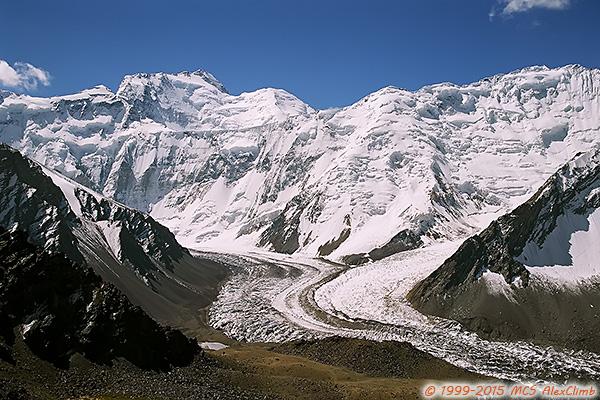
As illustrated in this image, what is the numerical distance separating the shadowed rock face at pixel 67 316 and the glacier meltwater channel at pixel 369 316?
4185 cm

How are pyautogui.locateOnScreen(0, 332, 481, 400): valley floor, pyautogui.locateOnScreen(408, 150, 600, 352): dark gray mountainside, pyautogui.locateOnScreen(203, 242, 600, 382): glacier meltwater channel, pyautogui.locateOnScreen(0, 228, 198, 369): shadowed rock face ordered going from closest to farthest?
pyautogui.locateOnScreen(0, 332, 481, 400): valley floor
pyautogui.locateOnScreen(0, 228, 198, 369): shadowed rock face
pyautogui.locateOnScreen(203, 242, 600, 382): glacier meltwater channel
pyautogui.locateOnScreen(408, 150, 600, 352): dark gray mountainside

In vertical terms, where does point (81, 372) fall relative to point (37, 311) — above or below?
below

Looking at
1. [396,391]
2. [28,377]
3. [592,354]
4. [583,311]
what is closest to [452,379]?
[396,391]

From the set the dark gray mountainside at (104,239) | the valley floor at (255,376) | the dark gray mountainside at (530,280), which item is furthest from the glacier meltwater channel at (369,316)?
the valley floor at (255,376)

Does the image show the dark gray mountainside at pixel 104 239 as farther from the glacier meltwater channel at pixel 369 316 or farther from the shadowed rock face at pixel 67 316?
the shadowed rock face at pixel 67 316

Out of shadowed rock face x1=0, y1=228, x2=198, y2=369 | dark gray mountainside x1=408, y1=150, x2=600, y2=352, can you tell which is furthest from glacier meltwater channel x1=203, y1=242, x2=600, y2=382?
shadowed rock face x1=0, y1=228, x2=198, y2=369

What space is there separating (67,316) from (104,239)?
74420mm

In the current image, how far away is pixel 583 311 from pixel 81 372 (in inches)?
2848

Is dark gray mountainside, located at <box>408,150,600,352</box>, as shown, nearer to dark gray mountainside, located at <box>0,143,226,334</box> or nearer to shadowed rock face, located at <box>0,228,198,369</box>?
dark gray mountainside, located at <box>0,143,226,334</box>

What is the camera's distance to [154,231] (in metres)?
142

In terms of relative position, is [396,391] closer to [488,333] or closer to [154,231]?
[488,333]

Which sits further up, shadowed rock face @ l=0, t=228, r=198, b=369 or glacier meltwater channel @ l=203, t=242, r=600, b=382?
shadowed rock face @ l=0, t=228, r=198, b=369

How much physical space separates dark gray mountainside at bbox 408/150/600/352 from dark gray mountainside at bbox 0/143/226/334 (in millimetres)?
51657

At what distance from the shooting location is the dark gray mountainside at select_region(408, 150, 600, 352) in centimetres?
7567
